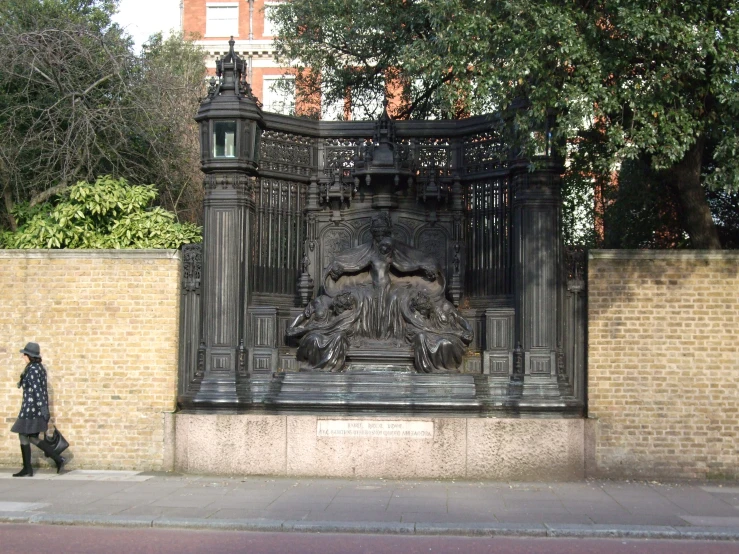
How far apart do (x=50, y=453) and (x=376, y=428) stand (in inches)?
176

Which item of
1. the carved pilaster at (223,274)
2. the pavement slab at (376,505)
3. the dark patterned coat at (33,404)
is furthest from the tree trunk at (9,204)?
the pavement slab at (376,505)

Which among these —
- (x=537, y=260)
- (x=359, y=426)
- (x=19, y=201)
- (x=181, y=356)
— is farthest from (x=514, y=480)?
(x=19, y=201)

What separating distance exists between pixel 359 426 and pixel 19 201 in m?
8.46

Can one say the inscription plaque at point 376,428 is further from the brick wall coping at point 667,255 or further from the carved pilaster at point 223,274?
the brick wall coping at point 667,255

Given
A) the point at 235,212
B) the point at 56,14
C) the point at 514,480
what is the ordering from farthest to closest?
the point at 56,14 < the point at 235,212 < the point at 514,480

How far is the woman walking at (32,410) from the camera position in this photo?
13000mm

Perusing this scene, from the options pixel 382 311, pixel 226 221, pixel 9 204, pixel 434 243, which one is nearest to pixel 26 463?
pixel 226 221

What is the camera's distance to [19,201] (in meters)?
17.9

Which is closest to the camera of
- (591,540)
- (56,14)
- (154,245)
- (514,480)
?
(591,540)

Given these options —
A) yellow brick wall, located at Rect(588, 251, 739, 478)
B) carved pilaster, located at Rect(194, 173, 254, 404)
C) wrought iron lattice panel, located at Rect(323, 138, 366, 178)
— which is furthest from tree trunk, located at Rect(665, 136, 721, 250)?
carved pilaster, located at Rect(194, 173, 254, 404)

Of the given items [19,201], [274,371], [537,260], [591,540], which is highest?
[19,201]

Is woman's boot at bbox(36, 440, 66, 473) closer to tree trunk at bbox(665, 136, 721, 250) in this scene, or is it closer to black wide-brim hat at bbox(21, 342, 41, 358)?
black wide-brim hat at bbox(21, 342, 41, 358)

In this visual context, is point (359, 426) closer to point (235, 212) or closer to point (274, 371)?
point (274, 371)

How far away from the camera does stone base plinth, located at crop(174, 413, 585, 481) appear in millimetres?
13234
